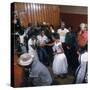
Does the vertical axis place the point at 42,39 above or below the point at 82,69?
above

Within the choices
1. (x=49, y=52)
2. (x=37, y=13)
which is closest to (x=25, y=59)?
(x=49, y=52)

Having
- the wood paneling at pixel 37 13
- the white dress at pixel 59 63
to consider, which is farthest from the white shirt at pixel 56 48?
the wood paneling at pixel 37 13

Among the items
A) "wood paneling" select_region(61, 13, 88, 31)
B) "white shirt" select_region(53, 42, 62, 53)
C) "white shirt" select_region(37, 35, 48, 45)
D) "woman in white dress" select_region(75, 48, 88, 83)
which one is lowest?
"woman in white dress" select_region(75, 48, 88, 83)

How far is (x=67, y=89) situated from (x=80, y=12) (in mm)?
508

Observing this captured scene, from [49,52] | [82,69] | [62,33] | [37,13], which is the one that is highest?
[37,13]

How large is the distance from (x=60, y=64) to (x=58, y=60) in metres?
0.03

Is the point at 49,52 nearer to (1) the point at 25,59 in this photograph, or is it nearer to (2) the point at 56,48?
(2) the point at 56,48

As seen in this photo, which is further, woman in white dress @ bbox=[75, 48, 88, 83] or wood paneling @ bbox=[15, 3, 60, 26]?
woman in white dress @ bbox=[75, 48, 88, 83]

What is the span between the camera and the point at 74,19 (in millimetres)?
1570

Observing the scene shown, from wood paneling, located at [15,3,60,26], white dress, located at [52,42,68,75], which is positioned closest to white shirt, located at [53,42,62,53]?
white dress, located at [52,42,68,75]

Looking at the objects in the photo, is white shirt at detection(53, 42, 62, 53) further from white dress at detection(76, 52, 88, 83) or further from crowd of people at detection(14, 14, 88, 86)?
white dress at detection(76, 52, 88, 83)

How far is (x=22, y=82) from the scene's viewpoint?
1.44 meters

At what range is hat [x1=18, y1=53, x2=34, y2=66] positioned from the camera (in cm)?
144

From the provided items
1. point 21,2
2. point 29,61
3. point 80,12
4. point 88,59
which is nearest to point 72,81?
point 88,59
